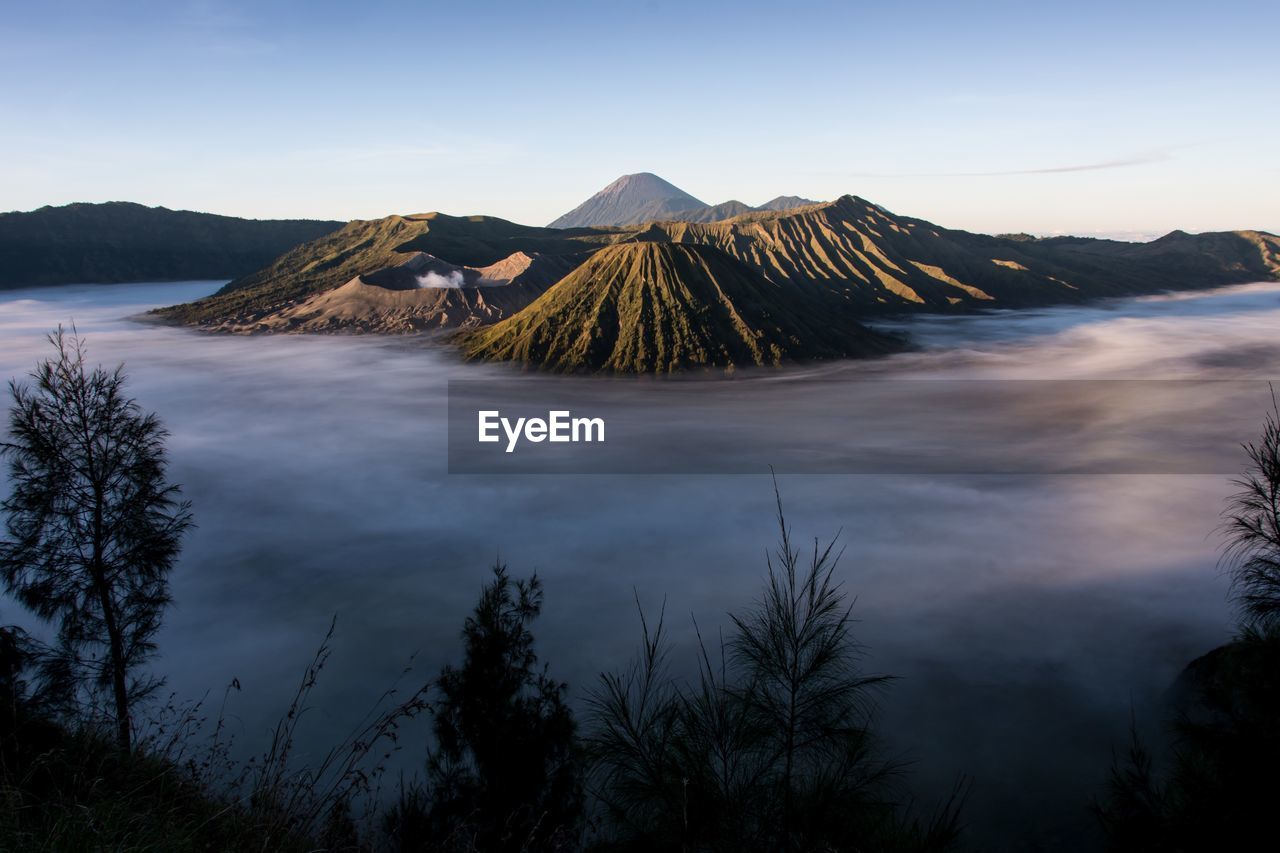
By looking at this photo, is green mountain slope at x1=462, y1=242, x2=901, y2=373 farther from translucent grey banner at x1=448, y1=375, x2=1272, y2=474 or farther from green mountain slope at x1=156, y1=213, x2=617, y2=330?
green mountain slope at x1=156, y1=213, x2=617, y2=330

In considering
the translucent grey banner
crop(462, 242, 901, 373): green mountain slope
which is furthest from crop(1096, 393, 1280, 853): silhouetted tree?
crop(462, 242, 901, 373): green mountain slope

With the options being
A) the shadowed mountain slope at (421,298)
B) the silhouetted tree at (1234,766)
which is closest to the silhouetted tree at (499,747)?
the silhouetted tree at (1234,766)

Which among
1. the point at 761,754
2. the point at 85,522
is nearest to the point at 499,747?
the point at 761,754

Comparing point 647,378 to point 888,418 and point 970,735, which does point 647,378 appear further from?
point 970,735

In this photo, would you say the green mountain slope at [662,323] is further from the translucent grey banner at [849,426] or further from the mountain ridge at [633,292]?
the translucent grey banner at [849,426]

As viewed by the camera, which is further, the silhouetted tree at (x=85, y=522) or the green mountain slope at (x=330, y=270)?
the green mountain slope at (x=330, y=270)

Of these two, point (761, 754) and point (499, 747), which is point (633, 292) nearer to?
point (499, 747)

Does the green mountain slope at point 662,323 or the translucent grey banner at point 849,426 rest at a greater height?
the green mountain slope at point 662,323
